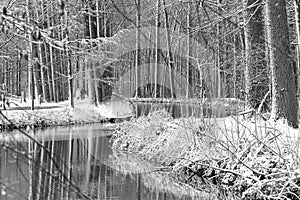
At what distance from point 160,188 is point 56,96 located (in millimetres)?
20408

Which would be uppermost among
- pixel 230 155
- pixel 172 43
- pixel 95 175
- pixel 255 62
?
pixel 172 43

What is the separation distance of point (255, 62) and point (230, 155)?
11.0 ft

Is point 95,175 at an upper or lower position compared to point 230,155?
lower

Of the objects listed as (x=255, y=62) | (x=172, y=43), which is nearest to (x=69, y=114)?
(x=172, y=43)

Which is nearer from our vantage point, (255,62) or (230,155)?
(230,155)

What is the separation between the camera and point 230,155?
8664 millimetres

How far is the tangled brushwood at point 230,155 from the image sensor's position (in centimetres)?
711

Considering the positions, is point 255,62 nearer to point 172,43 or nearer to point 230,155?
point 230,155

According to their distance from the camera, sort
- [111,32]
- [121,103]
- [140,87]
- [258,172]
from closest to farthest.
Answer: [258,172]
[121,103]
[111,32]
[140,87]

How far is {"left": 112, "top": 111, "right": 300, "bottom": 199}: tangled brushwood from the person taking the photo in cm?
711

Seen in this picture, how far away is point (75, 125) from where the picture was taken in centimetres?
2006

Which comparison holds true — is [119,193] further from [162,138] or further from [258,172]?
[162,138]

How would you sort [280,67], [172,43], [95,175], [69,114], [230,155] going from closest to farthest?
1. [230,155]
2. [280,67]
3. [95,175]
4. [172,43]
5. [69,114]

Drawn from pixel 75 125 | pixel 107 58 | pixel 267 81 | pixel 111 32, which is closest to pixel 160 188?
pixel 267 81
